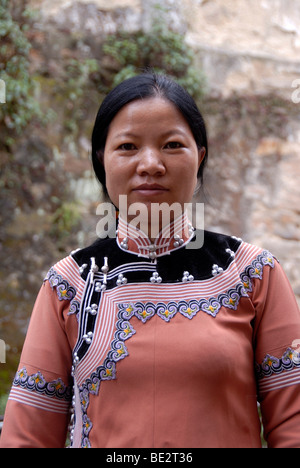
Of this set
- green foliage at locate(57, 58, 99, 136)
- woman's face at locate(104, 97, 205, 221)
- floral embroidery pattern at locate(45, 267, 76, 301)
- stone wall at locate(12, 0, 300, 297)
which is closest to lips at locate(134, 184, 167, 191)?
woman's face at locate(104, 97, 205, 221)

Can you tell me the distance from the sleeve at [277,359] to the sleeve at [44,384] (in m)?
0.48

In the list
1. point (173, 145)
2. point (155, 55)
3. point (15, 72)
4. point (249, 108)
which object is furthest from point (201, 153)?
point (249, 108)

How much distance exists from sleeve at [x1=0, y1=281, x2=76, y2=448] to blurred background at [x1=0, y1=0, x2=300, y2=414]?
1837mm

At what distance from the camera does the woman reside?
108 centimetres

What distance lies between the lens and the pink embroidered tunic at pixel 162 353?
108cm

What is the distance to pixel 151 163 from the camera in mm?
1144

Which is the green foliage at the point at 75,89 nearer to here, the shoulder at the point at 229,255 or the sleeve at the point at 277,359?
the shoulder at the point at 229,255

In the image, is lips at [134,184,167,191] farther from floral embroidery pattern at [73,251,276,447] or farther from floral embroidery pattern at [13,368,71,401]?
floral embroidery pattern at [13,368,71,401]

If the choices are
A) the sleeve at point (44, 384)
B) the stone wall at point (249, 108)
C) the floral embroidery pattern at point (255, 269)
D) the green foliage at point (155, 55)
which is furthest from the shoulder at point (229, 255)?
the green foliage at point (155, 55)

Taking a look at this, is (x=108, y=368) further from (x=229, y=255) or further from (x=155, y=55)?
(x=155, y=55)

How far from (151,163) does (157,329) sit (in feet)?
1.30

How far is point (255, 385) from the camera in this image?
1172 millimetres

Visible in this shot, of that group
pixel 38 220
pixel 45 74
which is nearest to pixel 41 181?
pixel 38 220

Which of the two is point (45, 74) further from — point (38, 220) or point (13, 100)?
point (38, 220)
